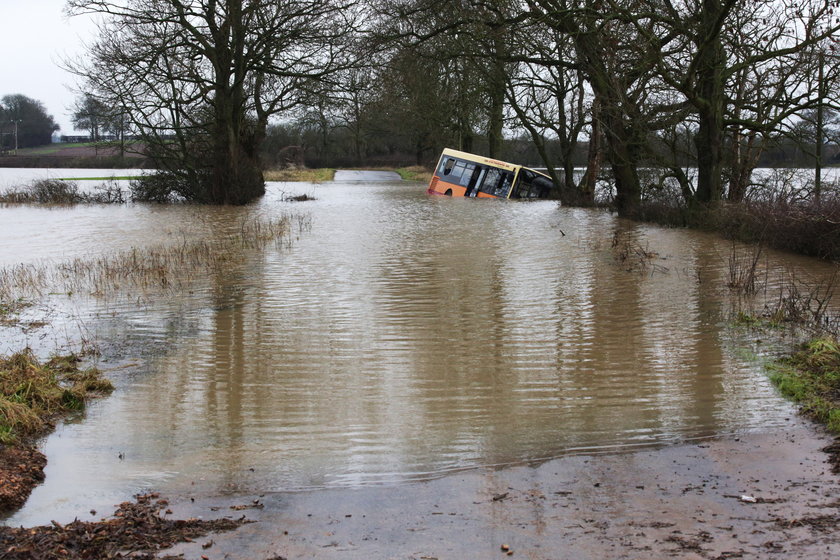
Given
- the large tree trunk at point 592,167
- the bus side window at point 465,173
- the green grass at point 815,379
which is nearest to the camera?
the green grass at point 815,379

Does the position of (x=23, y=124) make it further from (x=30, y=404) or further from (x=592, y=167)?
(x=30, y=404)

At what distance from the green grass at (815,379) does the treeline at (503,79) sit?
9774 mm

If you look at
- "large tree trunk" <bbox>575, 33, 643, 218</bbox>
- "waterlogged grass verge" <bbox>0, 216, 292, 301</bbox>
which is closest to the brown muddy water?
"waterlogged grass verge" <bbox>0, 216, 292, 301</bbox>

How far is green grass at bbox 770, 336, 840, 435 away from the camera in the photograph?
569 cm

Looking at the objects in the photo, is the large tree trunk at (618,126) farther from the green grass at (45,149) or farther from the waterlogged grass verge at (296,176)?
the green grass at (45,149)

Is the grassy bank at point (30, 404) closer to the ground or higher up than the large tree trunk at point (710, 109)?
closer to the ground

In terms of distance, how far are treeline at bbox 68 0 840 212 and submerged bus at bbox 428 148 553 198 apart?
1.67 metres

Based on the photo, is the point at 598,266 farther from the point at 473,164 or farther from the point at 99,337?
the point at 473,164

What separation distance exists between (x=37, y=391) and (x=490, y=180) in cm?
3159

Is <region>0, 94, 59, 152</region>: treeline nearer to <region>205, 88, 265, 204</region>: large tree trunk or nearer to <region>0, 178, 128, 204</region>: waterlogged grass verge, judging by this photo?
<region>0, 178, 128, 204</region>: waterlogged grass verge

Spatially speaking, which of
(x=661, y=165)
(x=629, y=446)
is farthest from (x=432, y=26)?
(x=629, y=446)

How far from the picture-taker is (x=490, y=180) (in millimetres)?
36625

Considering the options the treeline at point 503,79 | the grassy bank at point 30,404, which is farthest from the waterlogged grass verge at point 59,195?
the grassy bank at point 30,404

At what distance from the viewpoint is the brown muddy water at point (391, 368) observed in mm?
5207
